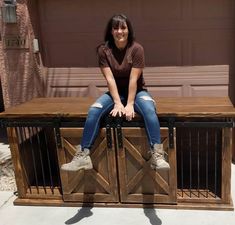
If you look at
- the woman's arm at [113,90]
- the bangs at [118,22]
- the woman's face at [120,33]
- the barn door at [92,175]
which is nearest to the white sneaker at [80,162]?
the barn door at [92,175]

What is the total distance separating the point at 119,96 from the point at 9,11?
1861 mm

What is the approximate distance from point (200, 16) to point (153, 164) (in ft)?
6.61

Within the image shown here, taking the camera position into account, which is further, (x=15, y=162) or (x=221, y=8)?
(x=221, y=8)

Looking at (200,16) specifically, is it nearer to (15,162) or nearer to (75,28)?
(75,28)

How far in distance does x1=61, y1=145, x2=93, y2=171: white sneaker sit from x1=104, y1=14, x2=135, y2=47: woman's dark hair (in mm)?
1092

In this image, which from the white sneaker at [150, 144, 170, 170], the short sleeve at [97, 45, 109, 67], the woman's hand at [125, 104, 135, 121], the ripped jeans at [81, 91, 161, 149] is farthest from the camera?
the short sleeve at [97, 45, 109, 67]

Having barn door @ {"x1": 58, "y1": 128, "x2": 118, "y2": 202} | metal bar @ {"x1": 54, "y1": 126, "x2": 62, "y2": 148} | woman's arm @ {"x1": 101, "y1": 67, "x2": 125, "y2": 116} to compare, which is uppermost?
woman's arm @ {"x1": 101, "y1": 67, "x2": 125, "y2": 116}

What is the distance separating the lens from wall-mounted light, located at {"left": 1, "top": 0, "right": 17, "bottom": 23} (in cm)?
440

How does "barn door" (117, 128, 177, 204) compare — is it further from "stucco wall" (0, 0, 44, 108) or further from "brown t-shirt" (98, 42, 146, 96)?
"stucco wall" (0, 0, 44, 108)

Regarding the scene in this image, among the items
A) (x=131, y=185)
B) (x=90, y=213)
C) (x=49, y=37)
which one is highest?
(x=49, y=37)

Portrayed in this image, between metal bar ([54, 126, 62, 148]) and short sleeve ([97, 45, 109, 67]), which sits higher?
→ short sleeve ([97, 45, 109, 67])

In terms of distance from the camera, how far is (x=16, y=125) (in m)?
3.79

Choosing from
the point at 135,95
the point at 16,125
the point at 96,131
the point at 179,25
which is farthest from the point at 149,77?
the point at 16,125

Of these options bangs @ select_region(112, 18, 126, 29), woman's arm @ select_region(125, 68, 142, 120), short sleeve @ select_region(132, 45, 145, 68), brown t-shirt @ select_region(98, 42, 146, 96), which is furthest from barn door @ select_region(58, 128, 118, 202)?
bangs @ select_region(112, 18, 126, 29)
